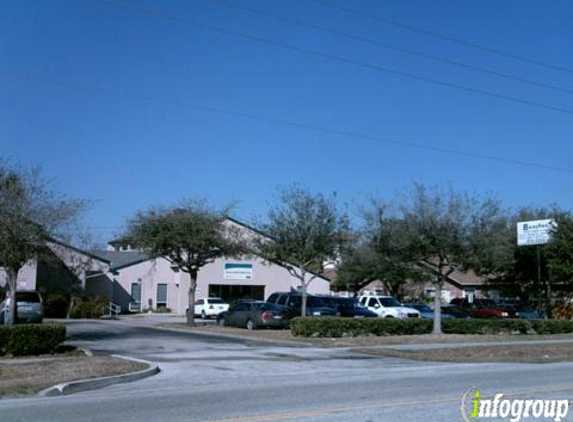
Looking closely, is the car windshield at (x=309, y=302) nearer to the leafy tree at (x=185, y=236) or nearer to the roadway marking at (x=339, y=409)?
the leafy tree at (x=185, y=236)

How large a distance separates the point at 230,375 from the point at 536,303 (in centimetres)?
4060

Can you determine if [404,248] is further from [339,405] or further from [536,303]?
[536,303]

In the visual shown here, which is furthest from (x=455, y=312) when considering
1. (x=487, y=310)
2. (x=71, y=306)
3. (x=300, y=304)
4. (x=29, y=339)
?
(x=29, y=339)

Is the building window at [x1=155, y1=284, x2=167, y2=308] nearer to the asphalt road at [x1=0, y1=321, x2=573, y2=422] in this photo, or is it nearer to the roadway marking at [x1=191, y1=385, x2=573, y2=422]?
the asphalt road at [x1=0, y1=321, x2=573, y2=422]

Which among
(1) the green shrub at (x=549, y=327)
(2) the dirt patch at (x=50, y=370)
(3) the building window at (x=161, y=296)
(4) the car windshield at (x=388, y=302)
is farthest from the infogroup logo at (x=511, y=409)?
(3) the building window at (x=161, y=296)

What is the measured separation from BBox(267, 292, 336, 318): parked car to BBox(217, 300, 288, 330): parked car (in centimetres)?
75

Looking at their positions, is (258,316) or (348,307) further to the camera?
(348,307)

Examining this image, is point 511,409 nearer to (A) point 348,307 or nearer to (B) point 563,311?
(A) point 348,307

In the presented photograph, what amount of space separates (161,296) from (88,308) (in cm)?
864

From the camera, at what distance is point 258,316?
111ft

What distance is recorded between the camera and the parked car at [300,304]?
35562 mm

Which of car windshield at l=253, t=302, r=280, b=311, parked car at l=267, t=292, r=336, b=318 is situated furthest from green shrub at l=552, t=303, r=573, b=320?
car windshield at l=253, t=302, r=280, b=311

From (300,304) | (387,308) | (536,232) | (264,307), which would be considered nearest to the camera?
(264,307)

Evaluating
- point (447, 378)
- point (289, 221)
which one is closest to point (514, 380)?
point (447, 378)
